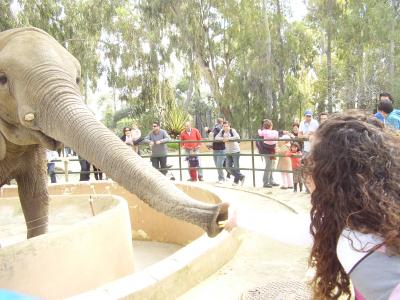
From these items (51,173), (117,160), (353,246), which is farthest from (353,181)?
(51,173)

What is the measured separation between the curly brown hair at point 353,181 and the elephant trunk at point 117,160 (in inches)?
31.7

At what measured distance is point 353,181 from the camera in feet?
4.63

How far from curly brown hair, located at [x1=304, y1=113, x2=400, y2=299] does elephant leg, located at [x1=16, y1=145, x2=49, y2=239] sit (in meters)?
3.62

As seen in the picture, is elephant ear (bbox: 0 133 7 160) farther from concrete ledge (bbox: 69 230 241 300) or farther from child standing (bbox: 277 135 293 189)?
child standing (bbox: 277 135 293 189)

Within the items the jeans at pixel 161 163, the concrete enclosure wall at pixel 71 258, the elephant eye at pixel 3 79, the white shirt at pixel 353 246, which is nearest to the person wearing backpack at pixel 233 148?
the jeans at pixel 161 163

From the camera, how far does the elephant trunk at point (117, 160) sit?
2.32 metres

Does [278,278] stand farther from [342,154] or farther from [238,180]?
[238,180]

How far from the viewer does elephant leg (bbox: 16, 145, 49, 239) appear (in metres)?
4.60

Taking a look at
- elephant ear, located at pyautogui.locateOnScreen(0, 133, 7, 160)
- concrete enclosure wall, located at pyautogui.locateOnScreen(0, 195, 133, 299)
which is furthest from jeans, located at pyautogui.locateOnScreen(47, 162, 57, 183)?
elephant ear, located at pyautogui.locateOnScreen(0, 133, 7, 160)

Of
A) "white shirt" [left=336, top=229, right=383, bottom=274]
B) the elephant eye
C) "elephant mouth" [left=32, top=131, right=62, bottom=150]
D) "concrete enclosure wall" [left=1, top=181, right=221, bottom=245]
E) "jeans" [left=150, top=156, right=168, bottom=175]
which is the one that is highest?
the elephant eye

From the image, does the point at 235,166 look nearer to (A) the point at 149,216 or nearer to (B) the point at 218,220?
(A) the point at 149,216

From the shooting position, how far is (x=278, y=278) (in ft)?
12.3

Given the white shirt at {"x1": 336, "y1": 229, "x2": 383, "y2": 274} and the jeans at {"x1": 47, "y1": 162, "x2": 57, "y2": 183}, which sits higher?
the white shirt at {"x1": 336, "y1": 229, "x2": 383, "y2": 274}

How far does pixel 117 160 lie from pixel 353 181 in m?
1.71
